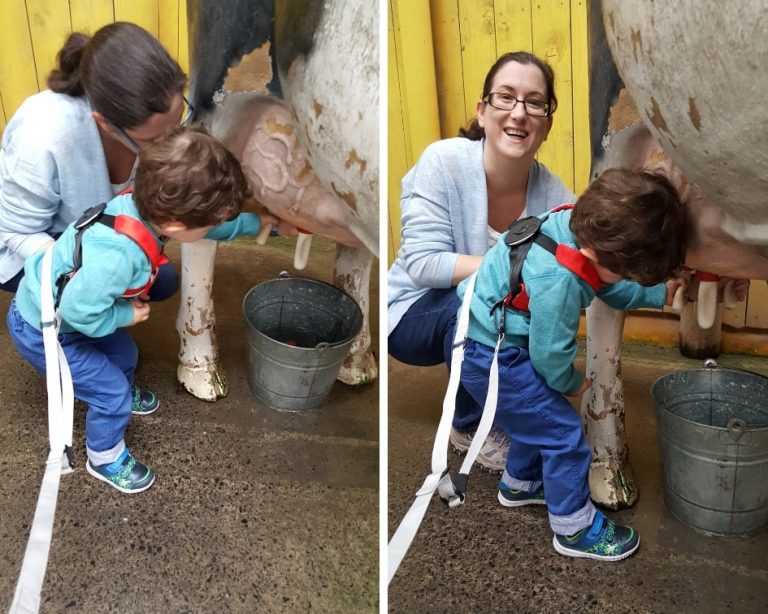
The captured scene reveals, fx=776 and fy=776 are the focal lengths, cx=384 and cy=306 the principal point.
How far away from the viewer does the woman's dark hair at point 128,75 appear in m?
0.90

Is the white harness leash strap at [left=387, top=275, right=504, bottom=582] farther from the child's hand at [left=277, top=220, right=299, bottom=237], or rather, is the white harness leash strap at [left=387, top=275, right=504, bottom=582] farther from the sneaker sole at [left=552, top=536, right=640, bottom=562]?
the child's hand at [left=277, top=220, right=299, bottom=237]

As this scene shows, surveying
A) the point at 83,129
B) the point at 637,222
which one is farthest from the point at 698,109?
the point at 83,129

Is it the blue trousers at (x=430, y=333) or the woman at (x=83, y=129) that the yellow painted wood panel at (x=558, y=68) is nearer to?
the blue trousers at (x=430, y=333)

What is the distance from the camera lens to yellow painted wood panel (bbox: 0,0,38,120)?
1.08 meters

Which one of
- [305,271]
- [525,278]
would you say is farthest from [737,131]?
[305,271]

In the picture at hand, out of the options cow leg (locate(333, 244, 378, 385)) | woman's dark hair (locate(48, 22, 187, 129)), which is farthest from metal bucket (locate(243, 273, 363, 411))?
woman's dark hair (locate(48, 22, 187, 129))

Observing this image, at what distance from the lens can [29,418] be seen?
3.51 feet

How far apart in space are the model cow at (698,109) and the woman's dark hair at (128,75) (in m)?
0.49

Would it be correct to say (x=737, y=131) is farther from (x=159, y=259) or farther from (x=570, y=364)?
(x=159, y=259)

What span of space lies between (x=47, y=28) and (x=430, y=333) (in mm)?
690

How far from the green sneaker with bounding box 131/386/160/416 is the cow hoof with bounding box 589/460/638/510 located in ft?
2.02

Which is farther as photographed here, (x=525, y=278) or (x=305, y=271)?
(x=305, y=271)

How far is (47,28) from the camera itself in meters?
1.10

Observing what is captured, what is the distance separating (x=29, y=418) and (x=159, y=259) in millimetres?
320
